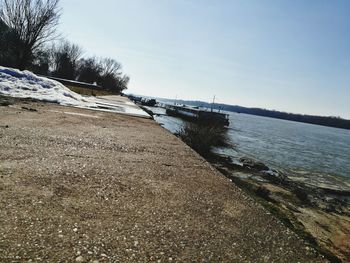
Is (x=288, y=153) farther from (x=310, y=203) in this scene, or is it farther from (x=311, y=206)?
(x=311, y=206)

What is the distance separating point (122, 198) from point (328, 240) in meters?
6.47

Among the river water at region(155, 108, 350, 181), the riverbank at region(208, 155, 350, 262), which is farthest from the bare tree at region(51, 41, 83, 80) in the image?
the riverbank at region(208, 155, 350, 262)

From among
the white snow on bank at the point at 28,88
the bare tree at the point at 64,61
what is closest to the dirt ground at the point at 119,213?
the white snow on bank at the point at 28,88

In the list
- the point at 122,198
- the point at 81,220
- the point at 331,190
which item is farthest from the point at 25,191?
the point at 331,190

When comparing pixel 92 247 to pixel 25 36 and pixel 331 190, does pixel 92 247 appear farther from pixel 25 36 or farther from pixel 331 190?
pixel 25 36

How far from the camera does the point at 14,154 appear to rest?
570 cm

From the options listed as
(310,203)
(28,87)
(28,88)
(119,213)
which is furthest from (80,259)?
(28,87)

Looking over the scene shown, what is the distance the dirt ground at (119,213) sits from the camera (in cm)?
314

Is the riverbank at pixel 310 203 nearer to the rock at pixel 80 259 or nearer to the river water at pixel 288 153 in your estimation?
the river water at pixel 288 153

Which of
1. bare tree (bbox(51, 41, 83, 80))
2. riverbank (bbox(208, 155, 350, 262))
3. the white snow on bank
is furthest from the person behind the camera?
bare tree (bbox(51, 41, 83, 80))

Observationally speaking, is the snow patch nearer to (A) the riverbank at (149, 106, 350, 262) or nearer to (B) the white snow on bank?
(B) the white snow on bank

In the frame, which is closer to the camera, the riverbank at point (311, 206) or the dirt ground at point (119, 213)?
the dirt ground at point (119, 213)

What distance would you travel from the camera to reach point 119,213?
4066mm

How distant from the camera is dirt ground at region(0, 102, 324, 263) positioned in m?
3.14
